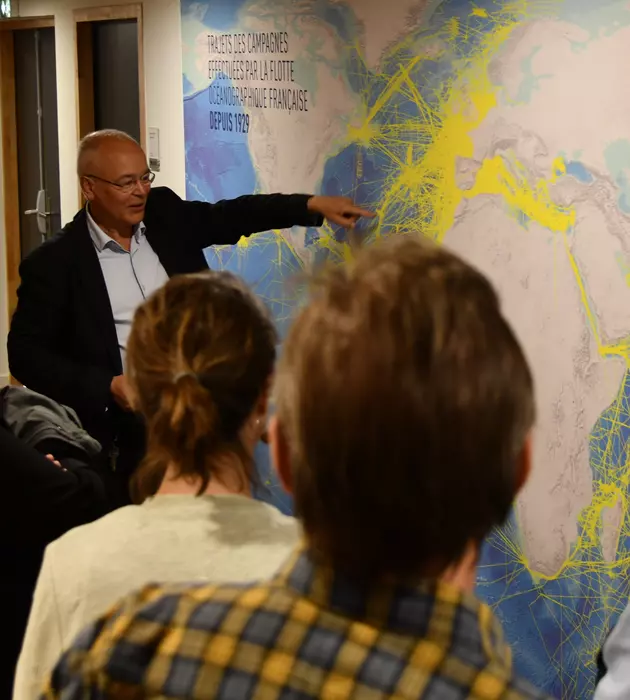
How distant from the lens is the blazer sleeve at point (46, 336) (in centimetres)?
322

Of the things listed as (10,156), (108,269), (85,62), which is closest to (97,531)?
(108,269)

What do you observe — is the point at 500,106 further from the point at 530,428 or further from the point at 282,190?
the point at 530,428

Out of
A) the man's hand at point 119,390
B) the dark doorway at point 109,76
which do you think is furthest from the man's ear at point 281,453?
the dark doorway at point 109,76

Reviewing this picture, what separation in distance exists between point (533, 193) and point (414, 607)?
2305 millimetres

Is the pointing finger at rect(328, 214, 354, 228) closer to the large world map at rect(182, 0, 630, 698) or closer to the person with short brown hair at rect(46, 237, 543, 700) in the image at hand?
the large world map at rect(182, 0, 630, 698)

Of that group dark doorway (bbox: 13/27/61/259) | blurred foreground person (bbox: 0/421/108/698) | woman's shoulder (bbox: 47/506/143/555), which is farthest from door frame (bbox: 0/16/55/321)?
woman's shoulder (bbox: 47/506/143/555)

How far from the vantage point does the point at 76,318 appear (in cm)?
334

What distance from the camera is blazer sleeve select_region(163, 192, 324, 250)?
137 inches

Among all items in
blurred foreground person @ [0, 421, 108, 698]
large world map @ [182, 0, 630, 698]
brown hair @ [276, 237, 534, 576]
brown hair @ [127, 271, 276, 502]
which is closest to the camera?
brown hair @ [276, 237, 534, 576]

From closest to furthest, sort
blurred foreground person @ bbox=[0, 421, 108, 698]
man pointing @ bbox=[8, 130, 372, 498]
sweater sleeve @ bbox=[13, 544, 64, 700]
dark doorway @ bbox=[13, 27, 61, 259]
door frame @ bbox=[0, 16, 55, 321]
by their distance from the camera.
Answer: sweater sleeve @ bbox=[13, 544, 64, 700] → blurred foreground person @ bbox=[0, 421, 108, 698] → man pointing @ bbox=[8, 130, 372, 498] → dark doorway @ bbox=[13, 27, 61, 259] → door frame @ bbox=[0, 16, 55, 321]

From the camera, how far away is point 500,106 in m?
2.92

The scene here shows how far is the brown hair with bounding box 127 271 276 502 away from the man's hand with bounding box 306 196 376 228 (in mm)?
1948

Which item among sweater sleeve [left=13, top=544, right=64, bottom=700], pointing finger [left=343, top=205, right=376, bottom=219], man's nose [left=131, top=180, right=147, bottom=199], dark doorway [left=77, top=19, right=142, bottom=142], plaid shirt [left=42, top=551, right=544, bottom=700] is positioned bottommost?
sweater sleeve [left=13, top=544, right=64, bottom=700]

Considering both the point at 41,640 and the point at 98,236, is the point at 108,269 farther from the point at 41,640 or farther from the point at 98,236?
the point at 41,640
